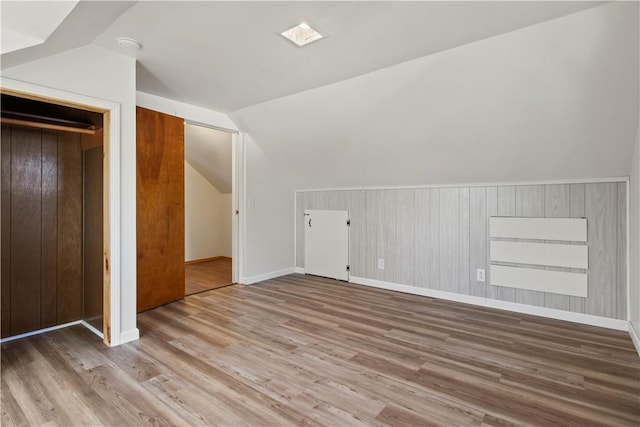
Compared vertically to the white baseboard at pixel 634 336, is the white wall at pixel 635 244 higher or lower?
higher

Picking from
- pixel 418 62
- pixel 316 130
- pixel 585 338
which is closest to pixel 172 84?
pixel 316 130

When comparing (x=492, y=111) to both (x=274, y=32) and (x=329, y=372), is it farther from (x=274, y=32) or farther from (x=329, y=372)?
(x=329, y=372)

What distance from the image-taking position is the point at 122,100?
2.43 metres

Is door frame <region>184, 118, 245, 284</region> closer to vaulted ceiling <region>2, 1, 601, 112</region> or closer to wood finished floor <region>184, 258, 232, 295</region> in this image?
wood finished floor <region>184, 258, 232, 295</region>

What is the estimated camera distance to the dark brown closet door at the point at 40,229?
2508 millimetres

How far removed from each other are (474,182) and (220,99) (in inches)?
109

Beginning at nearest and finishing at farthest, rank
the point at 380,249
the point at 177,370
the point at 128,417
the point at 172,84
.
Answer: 1. the point at 128,417
2. the point at 177,370
3. the point at 172,84
4. the point at 380,249

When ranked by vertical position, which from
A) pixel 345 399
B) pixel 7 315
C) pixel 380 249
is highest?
pixel 380 249

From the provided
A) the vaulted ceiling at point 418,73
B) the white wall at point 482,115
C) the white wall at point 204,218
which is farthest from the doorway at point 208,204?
the vaulted ceiling at point 418,73

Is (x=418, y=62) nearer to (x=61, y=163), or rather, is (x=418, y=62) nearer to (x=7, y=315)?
(x=61, y=163)

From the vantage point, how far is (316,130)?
3.54 meters

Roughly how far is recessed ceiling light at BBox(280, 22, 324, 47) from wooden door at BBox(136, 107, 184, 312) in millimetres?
1771

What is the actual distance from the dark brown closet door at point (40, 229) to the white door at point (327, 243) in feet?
8.81

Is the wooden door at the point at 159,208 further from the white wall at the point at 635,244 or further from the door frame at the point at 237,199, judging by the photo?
the white wall at the point at 635,244
